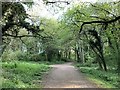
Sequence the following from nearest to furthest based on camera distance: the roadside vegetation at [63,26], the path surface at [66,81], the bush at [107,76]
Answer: the path surface at [66,81] → the roadside vegetation at [63,26] → the bush at [107,76]

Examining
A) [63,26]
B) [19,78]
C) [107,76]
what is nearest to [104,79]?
[107,76]

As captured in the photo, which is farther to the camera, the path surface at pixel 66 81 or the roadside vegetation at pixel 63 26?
the roadside vegetation at pixel 63 26

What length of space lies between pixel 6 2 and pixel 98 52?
18942 millimetres

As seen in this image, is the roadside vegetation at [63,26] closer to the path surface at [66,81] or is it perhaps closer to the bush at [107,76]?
the bush at [107,76]

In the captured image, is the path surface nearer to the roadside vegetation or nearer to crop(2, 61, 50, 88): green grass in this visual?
crop(2, 61, 50, 88): green grass

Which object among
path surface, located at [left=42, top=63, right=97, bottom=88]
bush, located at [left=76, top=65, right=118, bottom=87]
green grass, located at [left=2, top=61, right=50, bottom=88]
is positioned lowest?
bush, located at [left=76, top=65, right=118, bottom=87]

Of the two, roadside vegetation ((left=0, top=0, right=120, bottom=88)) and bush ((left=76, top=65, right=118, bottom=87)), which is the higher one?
roadside vegetation ((left=0, top=0, right=120, bottom=88))

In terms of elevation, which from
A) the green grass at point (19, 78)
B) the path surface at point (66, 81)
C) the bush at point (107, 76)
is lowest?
the bush at point (107, 76)

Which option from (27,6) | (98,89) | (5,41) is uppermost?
(27,6)

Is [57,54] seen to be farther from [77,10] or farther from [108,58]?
[77,10]

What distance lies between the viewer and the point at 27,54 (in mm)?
50125

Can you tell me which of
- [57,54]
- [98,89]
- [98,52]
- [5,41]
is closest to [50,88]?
[98,89]

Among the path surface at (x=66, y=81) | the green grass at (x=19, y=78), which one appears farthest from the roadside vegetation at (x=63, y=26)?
the path surface at (x=66, y=81)

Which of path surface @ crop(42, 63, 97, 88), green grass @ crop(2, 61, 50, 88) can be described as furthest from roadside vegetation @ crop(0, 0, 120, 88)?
path surface @ crop(42, 63, 97, 88)
